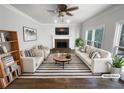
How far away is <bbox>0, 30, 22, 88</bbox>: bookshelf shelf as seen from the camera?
8.26 feet

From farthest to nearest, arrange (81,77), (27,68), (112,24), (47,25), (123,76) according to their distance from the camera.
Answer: (47,25) → (112,24) → (27,68) → (81,77) → (123,76)

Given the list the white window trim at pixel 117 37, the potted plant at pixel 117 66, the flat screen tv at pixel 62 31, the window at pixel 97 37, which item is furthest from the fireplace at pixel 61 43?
the potted plant at pixel 117 66

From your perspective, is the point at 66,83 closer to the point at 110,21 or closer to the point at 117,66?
the point at 117,66

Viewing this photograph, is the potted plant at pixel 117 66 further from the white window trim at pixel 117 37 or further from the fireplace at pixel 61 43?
the fireplace at pixel 61 43

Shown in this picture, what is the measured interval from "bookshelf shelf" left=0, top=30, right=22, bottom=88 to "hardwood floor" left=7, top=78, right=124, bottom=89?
221mm

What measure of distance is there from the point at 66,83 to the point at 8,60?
73.3 inches

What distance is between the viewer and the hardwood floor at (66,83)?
2.51 metres

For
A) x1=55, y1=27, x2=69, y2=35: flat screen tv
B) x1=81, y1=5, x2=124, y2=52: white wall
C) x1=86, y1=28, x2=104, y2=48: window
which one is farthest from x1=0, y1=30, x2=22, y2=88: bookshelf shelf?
x1=55, y1=27, x2=69, y2=35: flat screen tv

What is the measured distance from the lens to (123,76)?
112 inches

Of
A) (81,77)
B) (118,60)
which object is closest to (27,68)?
(81,77)

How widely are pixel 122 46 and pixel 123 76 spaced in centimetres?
114

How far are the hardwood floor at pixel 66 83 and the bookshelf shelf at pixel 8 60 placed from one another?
0.22 m

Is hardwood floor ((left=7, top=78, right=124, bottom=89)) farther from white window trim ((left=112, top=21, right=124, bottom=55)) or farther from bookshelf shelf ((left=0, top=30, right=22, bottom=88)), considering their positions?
white window trim ((left=112, top=21, right=124, bottom=55))
